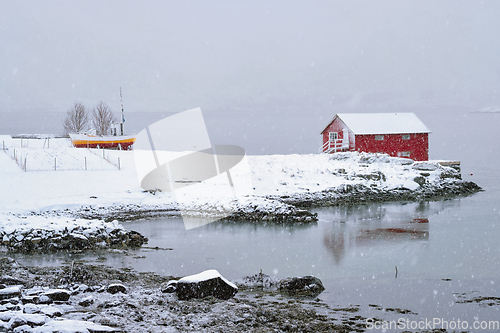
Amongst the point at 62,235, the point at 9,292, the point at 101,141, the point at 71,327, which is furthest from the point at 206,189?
the point at 101,141

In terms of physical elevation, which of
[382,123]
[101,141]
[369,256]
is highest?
[382,123]

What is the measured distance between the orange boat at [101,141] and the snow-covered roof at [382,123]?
Answer: 75.5ft

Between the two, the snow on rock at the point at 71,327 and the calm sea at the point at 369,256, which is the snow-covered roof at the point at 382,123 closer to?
the calm sea at the point at 369,256

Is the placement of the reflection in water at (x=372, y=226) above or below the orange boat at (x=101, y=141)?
below

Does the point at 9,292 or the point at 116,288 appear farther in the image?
the point at 116,288

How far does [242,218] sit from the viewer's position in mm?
20609

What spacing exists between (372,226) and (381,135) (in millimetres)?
24045

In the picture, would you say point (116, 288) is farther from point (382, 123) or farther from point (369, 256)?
point (382, 123)

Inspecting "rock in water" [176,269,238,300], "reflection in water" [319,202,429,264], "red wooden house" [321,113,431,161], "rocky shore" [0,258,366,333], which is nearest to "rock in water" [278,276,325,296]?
"rocky shore" [0,258,366,333]

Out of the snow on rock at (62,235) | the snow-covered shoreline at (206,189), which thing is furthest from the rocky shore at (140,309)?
the snow-covered shoreline at (206,189)

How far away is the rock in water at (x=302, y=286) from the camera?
976cm

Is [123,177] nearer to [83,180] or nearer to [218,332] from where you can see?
[83,180]

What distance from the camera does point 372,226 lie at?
739 inches

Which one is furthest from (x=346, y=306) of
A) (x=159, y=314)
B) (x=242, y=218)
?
(x=242, y=218)
